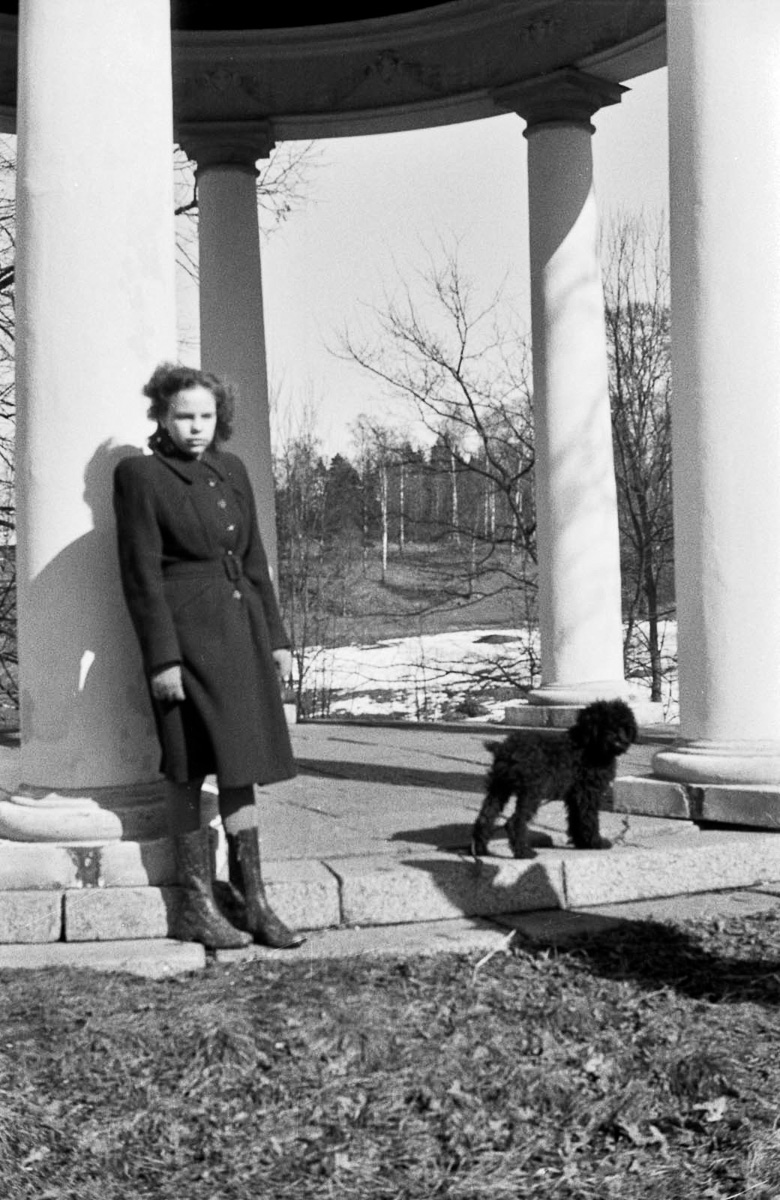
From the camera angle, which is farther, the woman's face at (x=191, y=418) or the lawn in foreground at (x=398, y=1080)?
the woman's face at (x=191, y=418)

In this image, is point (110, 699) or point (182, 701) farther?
point (110, 699)

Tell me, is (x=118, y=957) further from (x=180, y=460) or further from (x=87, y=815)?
(x=180, y=460)

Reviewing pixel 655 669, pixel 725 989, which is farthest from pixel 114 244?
pixel 655 669

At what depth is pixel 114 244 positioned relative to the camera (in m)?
11.6

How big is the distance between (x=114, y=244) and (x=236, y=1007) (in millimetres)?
6119

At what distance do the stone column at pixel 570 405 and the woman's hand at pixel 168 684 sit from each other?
46.7ft

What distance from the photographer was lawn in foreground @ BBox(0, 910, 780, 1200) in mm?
7055

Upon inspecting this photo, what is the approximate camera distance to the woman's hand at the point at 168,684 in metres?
10.5

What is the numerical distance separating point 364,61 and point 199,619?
18059 millimetres

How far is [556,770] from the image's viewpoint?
12.1m

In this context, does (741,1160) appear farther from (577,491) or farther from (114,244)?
(577,491)

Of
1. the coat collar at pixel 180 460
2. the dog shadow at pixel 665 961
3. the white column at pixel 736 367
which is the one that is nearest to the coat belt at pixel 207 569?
the coat collar at pixel 180 460

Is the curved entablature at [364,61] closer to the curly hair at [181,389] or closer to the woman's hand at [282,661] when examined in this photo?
the curly hair at [181,389]

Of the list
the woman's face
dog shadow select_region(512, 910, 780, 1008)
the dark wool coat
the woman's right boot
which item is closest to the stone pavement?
the woman's right boot
